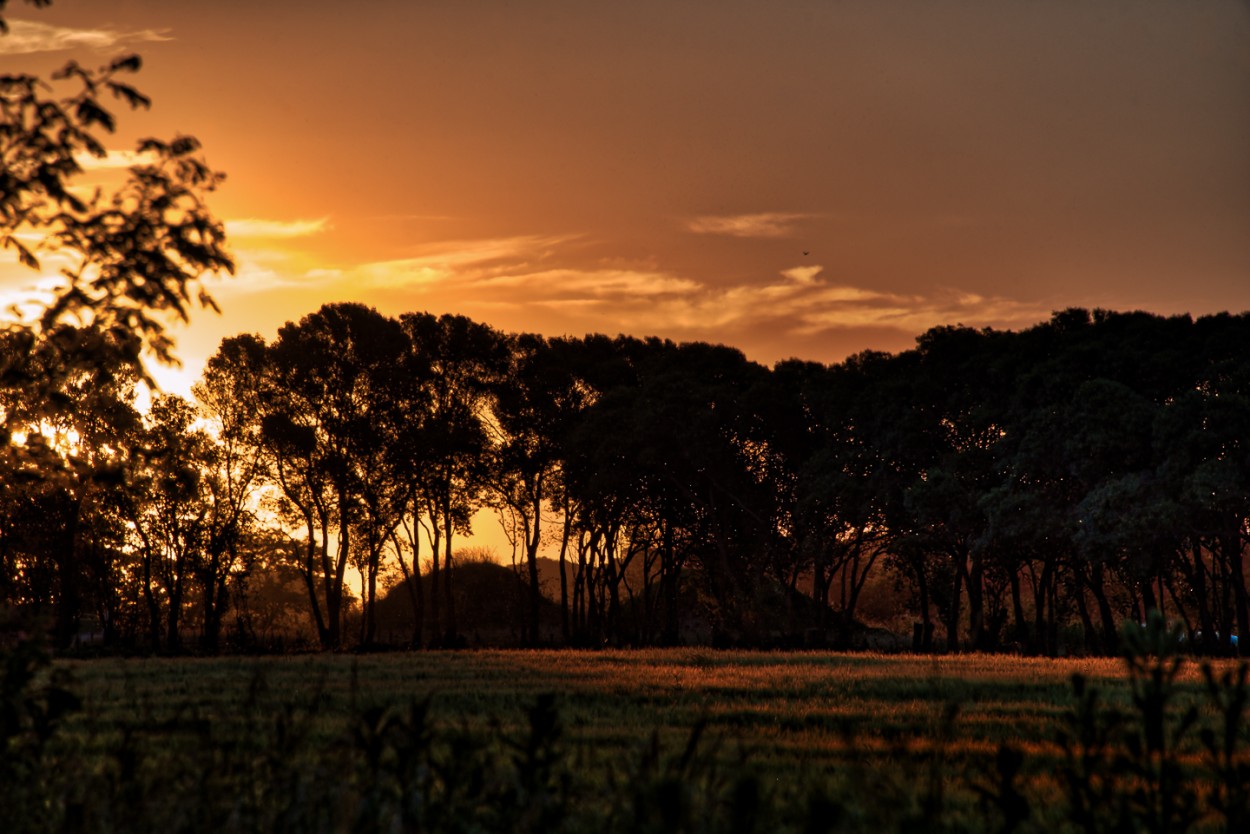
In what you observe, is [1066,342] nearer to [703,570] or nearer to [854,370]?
[854,370]

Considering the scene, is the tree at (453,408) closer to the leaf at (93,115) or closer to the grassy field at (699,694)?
the grassy field at (699,694)

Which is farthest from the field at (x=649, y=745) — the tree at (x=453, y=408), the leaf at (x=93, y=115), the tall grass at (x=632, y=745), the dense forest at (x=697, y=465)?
the tree at (x=453, y=408)

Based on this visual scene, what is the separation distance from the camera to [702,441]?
4941 centimetres

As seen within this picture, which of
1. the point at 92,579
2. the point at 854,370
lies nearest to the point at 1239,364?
the point at 854,370

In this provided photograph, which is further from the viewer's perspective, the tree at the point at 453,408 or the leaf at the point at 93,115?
the tree at the point at 453,408

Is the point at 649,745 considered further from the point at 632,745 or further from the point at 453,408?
the point at 453,408

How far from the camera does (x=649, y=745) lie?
341 inches

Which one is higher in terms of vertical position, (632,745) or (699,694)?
(632,745)

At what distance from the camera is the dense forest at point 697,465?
39094mm

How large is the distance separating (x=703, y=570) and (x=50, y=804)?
59.6m

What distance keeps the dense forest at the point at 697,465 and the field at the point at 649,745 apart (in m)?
10.6

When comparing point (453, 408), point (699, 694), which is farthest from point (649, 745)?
point (453, 408)

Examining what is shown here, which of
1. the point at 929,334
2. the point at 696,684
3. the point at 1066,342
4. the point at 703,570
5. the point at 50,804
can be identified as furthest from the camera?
the point at 703,570

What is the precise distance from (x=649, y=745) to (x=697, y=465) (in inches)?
1644
